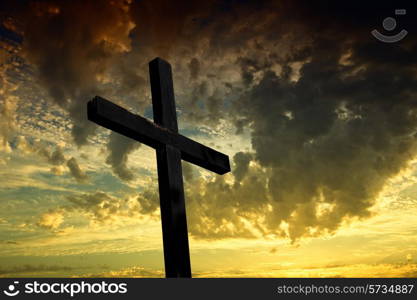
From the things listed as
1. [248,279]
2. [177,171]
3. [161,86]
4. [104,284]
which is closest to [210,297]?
[248,279]

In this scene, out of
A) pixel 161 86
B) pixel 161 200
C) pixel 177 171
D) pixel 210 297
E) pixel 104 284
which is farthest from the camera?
pixel 161 86

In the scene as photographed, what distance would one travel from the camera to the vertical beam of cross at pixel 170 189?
3.86 m

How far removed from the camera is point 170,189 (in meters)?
4.14

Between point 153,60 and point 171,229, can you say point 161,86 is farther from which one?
point 171,229

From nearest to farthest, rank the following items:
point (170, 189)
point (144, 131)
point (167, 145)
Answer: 1. point (170, 189)
2. point (144, 131)
3. point (167, 145)

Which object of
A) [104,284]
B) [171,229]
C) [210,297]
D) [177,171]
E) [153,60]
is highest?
[153,60]

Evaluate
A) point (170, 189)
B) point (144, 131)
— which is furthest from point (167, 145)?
point (170, 189)

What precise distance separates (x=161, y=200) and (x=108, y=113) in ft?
3.78

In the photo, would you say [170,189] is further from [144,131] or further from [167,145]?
[144,131]

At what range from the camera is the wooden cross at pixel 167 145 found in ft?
12.7

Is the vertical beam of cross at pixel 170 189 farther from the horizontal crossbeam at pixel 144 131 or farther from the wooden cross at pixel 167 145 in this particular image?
the horizontal crossbeam at pixel 144 131

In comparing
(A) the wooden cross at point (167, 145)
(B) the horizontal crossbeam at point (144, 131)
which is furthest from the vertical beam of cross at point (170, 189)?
(B) the horizontal crossbeam at point (144, 131)

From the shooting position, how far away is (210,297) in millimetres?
3482

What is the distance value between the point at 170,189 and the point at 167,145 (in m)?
0.63
